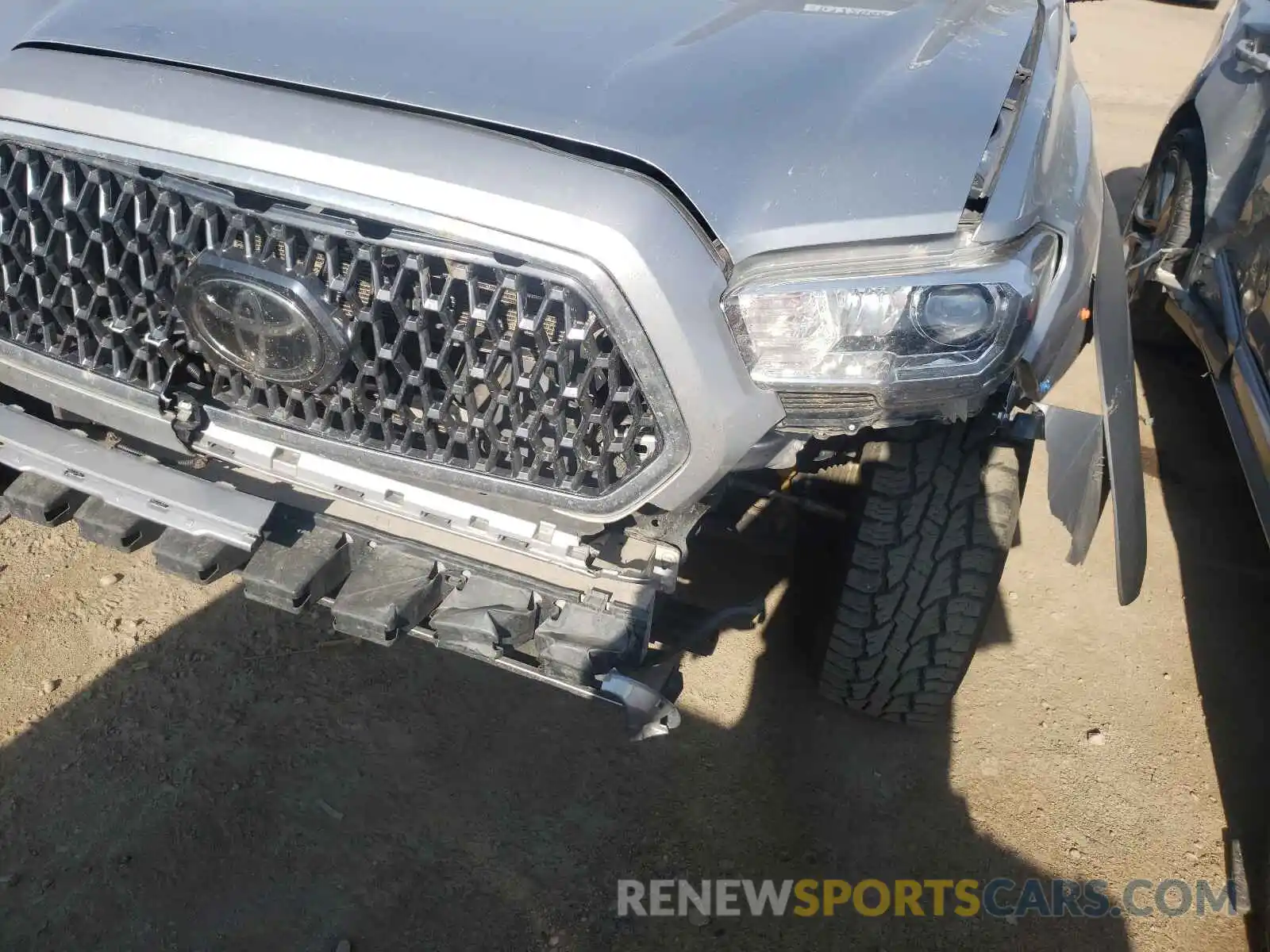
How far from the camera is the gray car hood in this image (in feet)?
5.42

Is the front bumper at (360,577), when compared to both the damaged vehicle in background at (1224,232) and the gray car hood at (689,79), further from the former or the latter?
the damaged vehicle in background at (1224,232)

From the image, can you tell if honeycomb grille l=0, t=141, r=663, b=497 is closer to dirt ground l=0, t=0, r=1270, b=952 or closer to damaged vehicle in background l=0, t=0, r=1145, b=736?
damaged vehicle in background l=0, t=0, r=1145, b=736

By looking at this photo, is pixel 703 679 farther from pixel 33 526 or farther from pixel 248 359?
pixel 33 526

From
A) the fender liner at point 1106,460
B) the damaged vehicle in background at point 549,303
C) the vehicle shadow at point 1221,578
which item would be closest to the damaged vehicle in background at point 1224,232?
the vehicle shadow at point 1221,578

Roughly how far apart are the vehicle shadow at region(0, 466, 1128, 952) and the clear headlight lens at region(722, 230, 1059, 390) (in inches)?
34.0

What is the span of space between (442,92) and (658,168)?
1.40 ft

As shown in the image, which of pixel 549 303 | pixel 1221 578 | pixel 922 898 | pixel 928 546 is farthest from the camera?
pixel 1221 578

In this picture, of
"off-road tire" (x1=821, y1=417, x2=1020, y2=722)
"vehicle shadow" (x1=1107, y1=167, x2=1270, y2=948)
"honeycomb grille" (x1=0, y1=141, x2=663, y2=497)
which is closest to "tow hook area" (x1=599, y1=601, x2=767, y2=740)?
"off-road tire" (x1=821, y1=417, x2=1020, y2=722)

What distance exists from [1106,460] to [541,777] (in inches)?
61.8

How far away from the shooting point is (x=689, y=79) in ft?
5.90

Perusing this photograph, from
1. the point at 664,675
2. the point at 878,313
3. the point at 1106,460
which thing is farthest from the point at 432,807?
the point at 1106,460

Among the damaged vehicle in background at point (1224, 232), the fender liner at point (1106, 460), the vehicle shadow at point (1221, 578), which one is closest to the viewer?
the fender liner at point (1106, 460)

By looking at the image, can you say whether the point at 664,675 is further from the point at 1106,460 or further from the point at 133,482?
the point at 133,482

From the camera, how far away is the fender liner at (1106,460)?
1.99m
